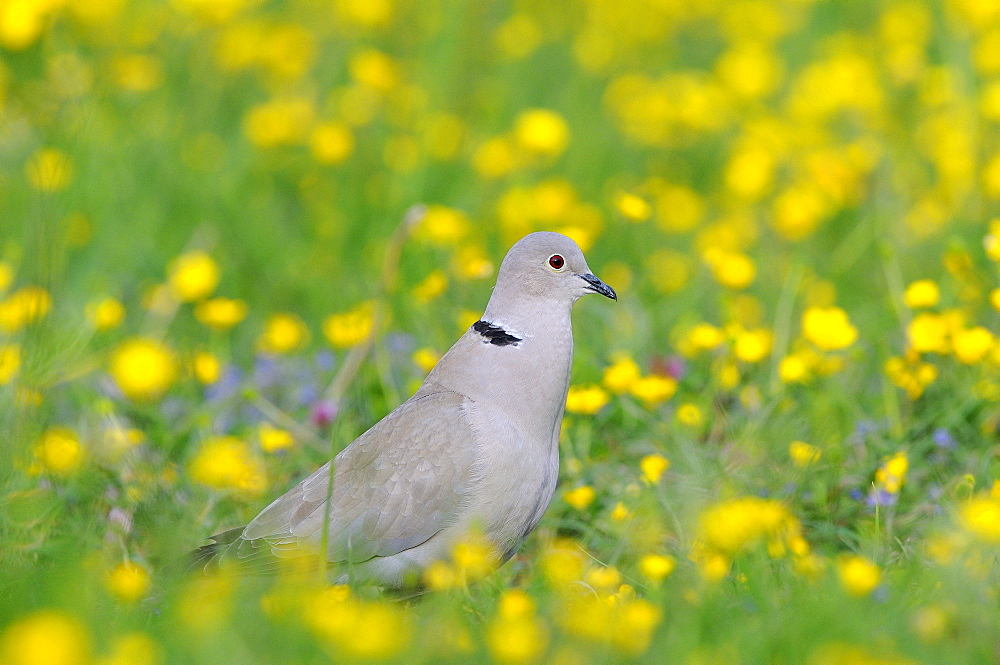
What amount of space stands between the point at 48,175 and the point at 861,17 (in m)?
7.06

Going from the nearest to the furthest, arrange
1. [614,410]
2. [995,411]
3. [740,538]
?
[740,538] → [995,411] → [614,410]

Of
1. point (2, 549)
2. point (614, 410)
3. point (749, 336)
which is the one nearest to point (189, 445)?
point (2, 549)

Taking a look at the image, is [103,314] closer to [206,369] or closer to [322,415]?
[206,369]

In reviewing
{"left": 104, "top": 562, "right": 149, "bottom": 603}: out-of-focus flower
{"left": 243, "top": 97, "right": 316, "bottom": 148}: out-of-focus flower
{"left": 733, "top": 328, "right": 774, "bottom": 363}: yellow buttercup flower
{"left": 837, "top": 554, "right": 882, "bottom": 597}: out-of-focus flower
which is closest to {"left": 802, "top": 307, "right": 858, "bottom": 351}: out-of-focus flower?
{"left": 733, "top": 328, "right": 774, "bottom": 363}: yellow buttercup flower

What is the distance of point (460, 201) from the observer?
6730 mm

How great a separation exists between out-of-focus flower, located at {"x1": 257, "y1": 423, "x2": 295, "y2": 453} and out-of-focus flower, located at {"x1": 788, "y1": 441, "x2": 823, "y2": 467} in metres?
1.79

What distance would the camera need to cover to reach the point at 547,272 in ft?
12.3

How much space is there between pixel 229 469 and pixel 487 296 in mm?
2168

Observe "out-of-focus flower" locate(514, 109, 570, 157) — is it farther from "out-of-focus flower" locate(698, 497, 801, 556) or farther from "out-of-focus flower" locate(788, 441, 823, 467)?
"out-of-focus flower" locate(698, 497, 801, 556)

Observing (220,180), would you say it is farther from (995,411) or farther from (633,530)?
(995,411)

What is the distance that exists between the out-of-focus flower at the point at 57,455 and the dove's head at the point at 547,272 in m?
1.50

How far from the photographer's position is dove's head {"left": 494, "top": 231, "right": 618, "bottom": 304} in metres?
3.71

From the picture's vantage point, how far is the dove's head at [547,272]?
371 cm

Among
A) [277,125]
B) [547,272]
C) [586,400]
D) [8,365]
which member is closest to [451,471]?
[547,272]
